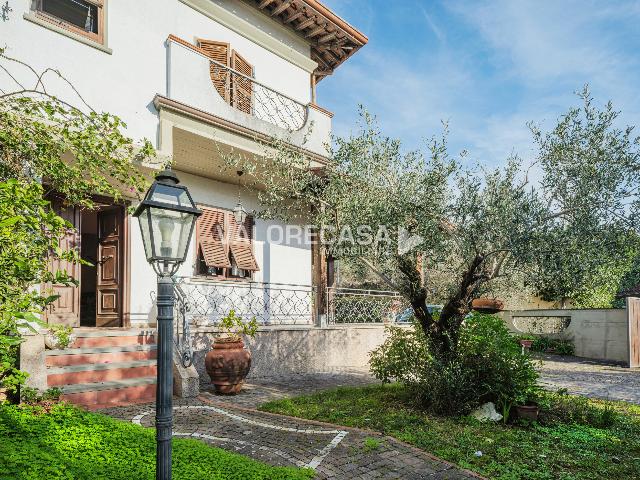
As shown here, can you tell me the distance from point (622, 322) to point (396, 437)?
11.4 metres

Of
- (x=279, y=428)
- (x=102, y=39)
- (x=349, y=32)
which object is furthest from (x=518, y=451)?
(x=349, y=32)

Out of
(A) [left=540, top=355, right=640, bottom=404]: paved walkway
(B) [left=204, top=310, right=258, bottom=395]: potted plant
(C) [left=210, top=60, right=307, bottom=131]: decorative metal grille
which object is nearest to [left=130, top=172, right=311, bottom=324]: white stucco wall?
(C) [left=210, top=60, right=307, bottom=131]: decorative metal grille

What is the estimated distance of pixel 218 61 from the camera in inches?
391

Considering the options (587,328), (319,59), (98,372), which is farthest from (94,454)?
(587,328)

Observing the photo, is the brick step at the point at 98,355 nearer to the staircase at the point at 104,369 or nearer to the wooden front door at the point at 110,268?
the staircase at the point at 104,369

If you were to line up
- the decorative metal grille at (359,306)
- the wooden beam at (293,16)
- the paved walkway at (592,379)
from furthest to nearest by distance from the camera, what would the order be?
the decorative metal grille at (359,306) → the wooden beam at (293,16) → the paved walkway at (592,379)

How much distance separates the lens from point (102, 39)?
788 cm

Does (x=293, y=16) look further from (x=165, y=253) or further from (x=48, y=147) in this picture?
(x=165, y=253)

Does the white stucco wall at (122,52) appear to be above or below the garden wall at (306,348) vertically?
above

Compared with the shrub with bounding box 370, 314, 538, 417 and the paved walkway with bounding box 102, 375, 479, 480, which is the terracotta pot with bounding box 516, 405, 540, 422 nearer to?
the shrub with bounding box 370, 314, 538, 417

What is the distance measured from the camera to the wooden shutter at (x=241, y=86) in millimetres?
10148

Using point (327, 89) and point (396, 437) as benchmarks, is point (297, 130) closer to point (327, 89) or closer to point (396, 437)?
point (327, 89)

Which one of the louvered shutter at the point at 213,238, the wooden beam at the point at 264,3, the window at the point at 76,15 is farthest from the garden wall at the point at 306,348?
the wooden beam at the point at 264,3

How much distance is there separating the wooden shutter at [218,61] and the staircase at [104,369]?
5517 millimetres
